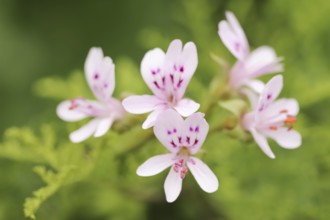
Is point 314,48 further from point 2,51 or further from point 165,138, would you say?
point 2,51

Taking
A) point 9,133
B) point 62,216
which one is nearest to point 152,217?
point 62,216

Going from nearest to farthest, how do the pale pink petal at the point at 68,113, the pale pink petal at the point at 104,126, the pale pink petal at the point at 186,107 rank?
the pale pink petal at the point at 186,107
the pale pink petal at the point at 104,126
the pale pink petal at the point at 68,113

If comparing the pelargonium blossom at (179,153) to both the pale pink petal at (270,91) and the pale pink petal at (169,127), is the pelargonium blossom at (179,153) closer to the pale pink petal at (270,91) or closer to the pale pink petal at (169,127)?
the pale pink petal at (169,127)

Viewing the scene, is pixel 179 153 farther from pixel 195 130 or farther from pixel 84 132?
pixel 84 132

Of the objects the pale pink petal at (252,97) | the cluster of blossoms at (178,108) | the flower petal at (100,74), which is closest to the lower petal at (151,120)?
the cluster of blossoms at (178,108)

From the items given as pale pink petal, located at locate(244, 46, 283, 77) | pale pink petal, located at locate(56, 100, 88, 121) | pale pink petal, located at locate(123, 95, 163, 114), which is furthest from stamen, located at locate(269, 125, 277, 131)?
pale pink petal, located at locate(56, 100, 88, 121)

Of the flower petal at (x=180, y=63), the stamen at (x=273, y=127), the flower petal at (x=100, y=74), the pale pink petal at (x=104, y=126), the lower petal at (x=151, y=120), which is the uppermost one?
the flower petal at (x=100, y=74)
